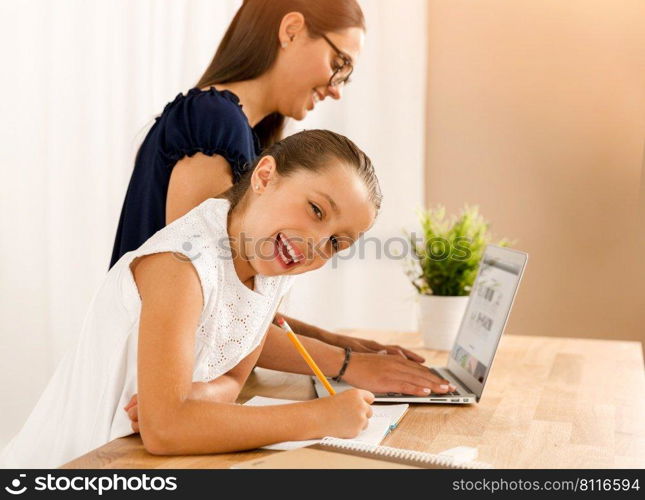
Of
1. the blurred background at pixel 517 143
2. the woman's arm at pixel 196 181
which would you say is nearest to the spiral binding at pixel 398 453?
the woman's arm at pixel 196 181

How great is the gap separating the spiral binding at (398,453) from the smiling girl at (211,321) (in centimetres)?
3

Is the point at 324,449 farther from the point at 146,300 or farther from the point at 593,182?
the point at 593,182

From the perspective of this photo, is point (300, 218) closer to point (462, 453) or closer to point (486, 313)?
point (462, 453)

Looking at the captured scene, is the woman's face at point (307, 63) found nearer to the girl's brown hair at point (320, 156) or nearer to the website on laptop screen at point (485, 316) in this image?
the girl's brown hair at point (320, 156)

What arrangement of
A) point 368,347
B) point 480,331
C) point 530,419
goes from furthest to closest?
point 368,347 < point 480,331 < point 530,419

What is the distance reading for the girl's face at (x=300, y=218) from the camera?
3.43 ft

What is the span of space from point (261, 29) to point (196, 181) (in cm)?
33

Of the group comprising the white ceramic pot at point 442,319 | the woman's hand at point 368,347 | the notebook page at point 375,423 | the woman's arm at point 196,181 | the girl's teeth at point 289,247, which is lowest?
the white ceramic pot at point 442,319

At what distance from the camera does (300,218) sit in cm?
105

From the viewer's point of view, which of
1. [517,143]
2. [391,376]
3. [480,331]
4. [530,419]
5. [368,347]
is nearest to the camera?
[530,419]

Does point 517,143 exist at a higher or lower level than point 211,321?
lower

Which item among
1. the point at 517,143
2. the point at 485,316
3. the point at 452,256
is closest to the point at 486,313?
the point at 485,316
